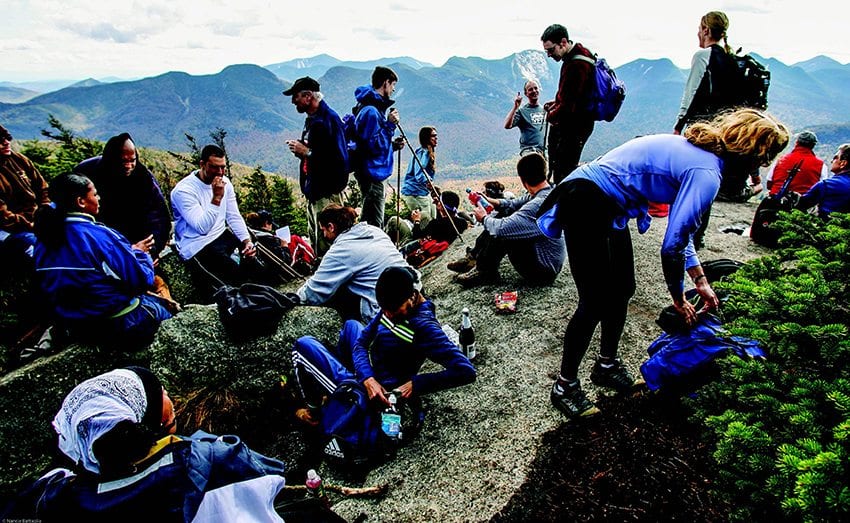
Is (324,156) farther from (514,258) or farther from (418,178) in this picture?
(418,178)

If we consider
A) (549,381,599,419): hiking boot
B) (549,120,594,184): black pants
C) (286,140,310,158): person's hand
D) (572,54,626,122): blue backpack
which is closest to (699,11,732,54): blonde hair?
(572,54,626,122): blue backpack

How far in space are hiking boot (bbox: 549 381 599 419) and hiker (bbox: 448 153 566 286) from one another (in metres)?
1.86

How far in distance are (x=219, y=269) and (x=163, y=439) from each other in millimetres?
4702

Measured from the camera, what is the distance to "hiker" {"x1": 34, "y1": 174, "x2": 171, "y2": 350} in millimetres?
4051

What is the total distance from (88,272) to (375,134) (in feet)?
14.5

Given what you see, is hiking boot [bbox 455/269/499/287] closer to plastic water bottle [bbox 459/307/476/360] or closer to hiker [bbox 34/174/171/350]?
plastic water bottle [bbox 459/307/476/360]

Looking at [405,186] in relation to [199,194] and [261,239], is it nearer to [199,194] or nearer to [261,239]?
[261,239]

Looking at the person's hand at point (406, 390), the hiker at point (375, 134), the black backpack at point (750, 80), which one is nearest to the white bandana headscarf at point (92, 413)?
the person's hand at point (406, 390)

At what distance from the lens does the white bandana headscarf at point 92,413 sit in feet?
7.16

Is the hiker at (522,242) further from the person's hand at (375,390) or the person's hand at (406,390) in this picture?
the person's hand at (375,390)

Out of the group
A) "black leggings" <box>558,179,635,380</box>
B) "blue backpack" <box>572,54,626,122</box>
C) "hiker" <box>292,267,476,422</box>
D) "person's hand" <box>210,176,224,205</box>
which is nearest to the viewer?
"black leggings" <box>558,179,635,380</box>

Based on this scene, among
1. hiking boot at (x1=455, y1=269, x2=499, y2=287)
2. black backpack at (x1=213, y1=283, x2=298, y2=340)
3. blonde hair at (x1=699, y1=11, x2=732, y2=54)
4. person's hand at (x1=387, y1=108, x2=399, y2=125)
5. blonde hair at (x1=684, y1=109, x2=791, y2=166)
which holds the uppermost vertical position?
blonde hair at (x1=699, y1=11, x2=732, y2=54)

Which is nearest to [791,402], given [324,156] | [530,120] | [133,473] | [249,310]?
[133,473]

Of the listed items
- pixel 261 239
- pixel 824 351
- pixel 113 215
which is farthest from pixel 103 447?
pixel 261 239
